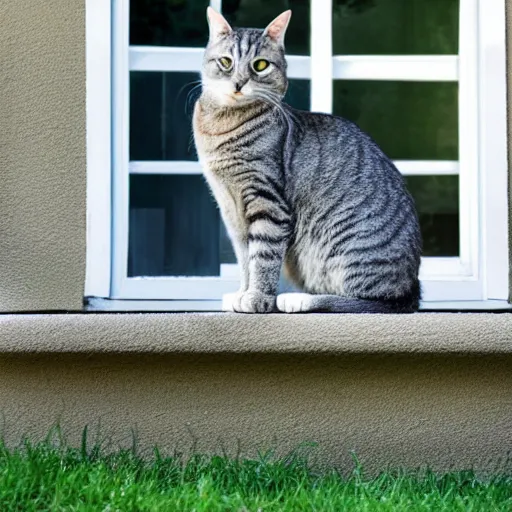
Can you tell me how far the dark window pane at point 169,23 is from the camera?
3.10 meters

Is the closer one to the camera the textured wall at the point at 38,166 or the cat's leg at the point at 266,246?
the cat's leg at the point at 266,246

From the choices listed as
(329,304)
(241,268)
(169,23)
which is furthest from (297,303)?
(169,23)

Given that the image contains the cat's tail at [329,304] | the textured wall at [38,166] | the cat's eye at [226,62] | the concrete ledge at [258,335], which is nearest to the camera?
the concrete ledge at [258,335]

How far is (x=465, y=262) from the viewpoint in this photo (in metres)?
3.05

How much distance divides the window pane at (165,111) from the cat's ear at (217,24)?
1.09ft

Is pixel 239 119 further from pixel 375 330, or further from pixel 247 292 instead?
pixel 375 330

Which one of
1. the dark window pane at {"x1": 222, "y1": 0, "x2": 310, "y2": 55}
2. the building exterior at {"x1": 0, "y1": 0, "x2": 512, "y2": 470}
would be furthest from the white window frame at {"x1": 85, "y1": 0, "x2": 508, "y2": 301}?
the dark window pane at {"x1": 222, "y1": 0, "x2": 310, "y2": 55}

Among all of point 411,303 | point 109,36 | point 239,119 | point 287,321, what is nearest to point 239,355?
point 287,321

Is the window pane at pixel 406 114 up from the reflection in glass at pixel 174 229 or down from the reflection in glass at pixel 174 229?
up

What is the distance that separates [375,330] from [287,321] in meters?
0.25

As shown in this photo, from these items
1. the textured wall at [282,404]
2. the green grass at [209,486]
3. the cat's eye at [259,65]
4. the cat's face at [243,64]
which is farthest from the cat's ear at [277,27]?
the green grass at [209,486]

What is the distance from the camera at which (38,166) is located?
9.44ft

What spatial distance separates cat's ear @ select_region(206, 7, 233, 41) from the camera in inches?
108

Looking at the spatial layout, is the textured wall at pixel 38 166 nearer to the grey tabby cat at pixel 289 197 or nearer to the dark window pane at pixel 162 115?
the dark window pane at pixel 162 115
